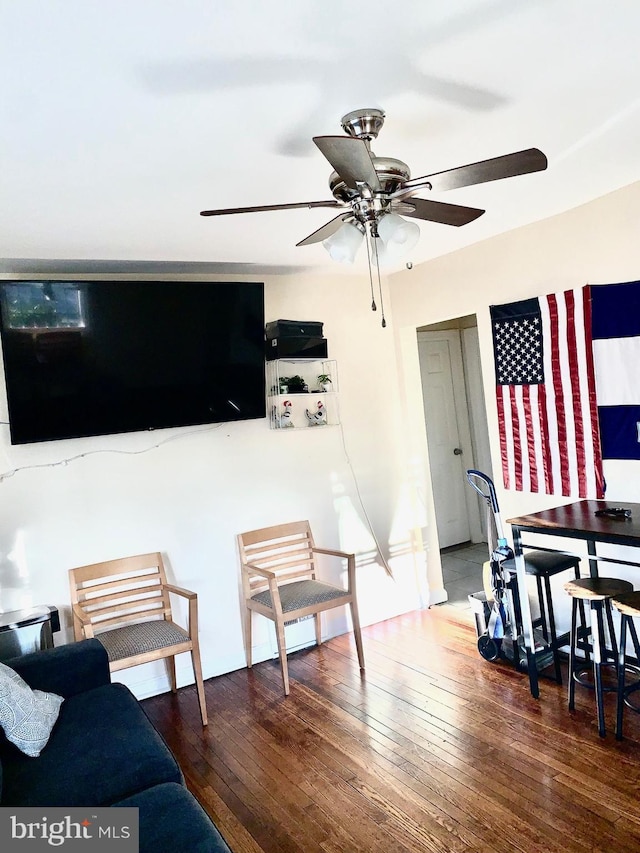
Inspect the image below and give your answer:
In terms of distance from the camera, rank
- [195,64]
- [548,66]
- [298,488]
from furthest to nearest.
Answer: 1. [298,488]
2. [548,66]
3. [195,64]

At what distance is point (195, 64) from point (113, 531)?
8.60 feet

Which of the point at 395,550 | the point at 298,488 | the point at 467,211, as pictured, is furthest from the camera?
the point at 395,550

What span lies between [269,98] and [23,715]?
225 centimetres

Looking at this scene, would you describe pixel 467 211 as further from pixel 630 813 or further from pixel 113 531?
pixel 113 531

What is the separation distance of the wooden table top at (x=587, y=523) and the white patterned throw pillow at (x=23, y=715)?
2.24m

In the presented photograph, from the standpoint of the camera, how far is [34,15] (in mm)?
1342

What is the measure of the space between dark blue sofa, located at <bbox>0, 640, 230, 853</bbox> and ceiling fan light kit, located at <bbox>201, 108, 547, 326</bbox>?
1760 millimetres

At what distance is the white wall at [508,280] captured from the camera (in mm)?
3068

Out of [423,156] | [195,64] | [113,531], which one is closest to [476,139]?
[423,156]

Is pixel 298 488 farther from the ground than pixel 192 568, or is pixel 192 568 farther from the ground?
pixel 298 488

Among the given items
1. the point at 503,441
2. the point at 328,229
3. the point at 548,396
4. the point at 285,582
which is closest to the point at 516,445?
the point at 503,441

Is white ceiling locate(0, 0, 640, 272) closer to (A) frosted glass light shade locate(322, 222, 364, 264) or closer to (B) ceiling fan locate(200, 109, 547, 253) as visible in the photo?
(B) ceiling fan locate(200, 109, 547, 253)

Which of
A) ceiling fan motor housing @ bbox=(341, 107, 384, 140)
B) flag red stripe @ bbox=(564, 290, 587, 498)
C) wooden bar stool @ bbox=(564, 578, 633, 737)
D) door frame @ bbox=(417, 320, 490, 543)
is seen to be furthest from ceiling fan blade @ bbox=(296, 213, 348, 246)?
door frame @ bbox=(417, 320, 490, 543)

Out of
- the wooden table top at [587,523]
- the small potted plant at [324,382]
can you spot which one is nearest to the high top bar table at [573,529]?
the wooden table top at [587,523]
